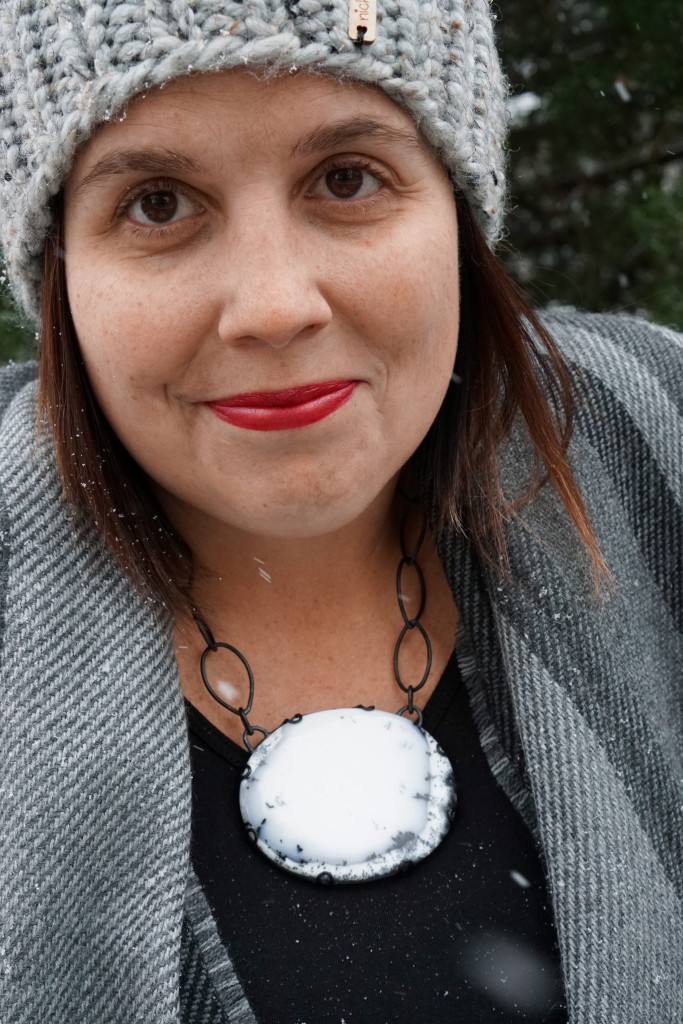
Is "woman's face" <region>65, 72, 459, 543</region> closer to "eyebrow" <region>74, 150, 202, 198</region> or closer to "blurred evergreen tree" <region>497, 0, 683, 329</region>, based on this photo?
"eyebrow" <region>74, 150, 202, 198</region>

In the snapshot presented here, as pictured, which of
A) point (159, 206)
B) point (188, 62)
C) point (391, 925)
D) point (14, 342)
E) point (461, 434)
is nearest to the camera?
point (188, 62)

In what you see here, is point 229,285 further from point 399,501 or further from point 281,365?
point 399,501

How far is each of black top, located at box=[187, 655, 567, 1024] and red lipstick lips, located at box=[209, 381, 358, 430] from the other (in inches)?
19.2

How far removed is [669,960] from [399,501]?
84cm

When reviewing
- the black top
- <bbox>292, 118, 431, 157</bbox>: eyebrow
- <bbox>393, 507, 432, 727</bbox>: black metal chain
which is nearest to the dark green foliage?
<bbox>393, 507, 432, 727</bbox>: black metal chain

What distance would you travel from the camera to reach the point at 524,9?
2.73m

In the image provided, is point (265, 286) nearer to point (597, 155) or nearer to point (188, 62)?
point (188, 62)

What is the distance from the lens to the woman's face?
1330 millimetres

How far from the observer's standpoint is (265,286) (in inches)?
52.4

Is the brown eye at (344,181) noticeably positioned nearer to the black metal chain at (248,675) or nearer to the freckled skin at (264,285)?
the freckled skin at (264,285)

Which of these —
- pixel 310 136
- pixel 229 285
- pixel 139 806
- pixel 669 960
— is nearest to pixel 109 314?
pixel 229 285

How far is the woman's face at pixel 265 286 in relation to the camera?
4.36ft

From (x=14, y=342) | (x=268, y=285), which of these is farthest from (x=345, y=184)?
(x=14, y=342)

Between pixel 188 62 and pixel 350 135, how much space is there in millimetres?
220
